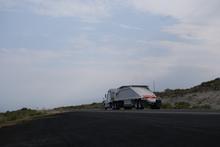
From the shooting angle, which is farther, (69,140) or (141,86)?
(141,86)

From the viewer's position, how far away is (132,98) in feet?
174

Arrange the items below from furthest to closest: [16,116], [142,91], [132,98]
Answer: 1. [16,116]
2. [132,98]
3. [142,91]

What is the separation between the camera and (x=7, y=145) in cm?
2047

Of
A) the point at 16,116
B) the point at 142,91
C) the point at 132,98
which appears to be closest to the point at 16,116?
the point at 16,116

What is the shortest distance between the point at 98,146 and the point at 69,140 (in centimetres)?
313

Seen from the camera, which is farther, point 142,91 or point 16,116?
point 16,116

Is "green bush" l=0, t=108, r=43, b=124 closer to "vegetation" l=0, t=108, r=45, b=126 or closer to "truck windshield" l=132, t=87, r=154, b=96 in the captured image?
"vegetation" l=0, t=108, r=45, b=126

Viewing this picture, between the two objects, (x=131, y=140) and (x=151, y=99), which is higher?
(x=151, y=99)

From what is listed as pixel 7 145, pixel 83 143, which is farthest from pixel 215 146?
pixel 7 145

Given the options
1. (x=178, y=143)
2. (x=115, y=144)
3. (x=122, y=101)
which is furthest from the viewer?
(x=122, y=101)

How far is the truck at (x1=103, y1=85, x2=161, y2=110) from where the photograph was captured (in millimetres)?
51031

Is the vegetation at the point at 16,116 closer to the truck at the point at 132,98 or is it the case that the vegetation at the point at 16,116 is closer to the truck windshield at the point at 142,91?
the truck at the point at 132,98

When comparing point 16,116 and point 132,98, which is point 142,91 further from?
point 16,116

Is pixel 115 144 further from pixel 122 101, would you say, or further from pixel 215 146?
pixel 122 101
